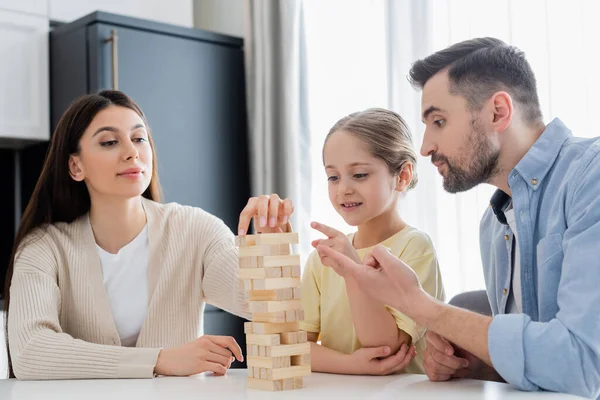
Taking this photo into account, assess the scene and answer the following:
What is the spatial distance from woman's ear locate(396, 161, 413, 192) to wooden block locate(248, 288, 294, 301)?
0.61m

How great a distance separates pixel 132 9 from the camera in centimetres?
336

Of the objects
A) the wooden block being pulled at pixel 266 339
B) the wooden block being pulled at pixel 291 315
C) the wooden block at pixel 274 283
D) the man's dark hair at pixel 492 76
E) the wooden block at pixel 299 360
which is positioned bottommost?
the wooden block at pixel 299 360

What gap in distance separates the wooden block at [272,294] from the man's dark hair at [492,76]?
1.71ft

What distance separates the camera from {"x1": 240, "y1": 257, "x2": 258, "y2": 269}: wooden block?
1.25 meters

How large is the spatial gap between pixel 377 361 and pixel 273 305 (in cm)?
30

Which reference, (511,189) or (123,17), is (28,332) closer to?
(511,189)

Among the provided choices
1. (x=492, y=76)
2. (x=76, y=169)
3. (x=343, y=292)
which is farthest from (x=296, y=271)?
(x=76, y=169)

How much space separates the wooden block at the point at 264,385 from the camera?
121cm

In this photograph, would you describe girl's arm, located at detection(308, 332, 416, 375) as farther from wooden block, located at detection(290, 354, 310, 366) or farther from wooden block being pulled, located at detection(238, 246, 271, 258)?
wooden block being pulled, located at detection(238, 246, 271, 258)

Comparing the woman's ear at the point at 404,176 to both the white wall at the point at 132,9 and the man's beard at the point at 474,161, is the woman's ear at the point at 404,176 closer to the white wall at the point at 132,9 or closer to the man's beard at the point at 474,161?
the man's beard at the point at 474,161

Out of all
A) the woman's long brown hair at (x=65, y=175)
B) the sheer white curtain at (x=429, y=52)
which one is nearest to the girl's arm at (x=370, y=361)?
the woman's long brown hair at (x=65, y=175)

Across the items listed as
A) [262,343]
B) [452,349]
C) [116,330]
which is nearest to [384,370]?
[452,349]

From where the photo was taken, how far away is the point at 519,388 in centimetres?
117

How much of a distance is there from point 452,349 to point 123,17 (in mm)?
2277
